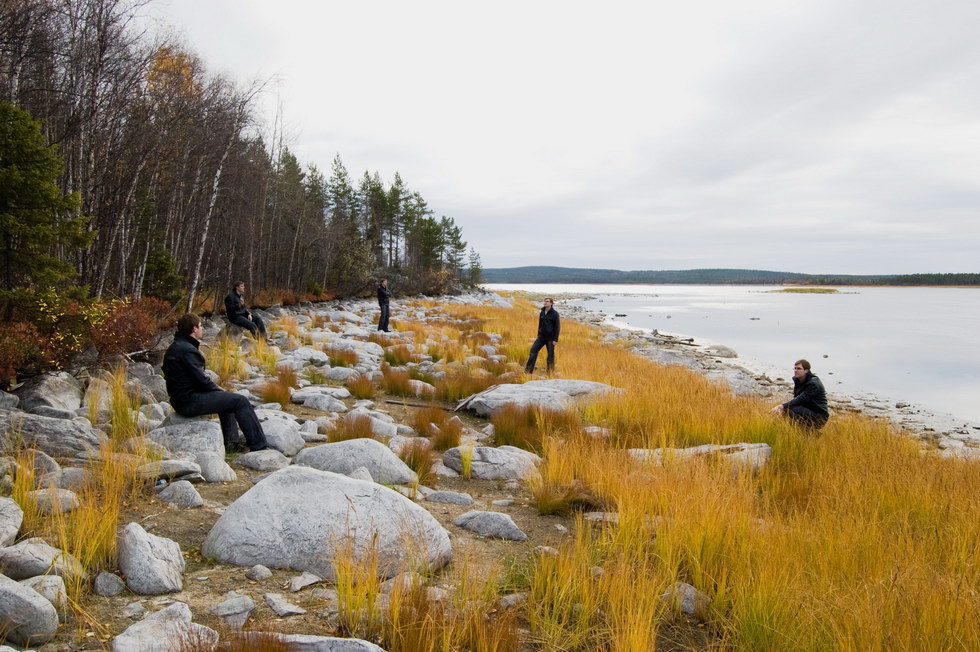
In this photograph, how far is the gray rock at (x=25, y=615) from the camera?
2.25 meters

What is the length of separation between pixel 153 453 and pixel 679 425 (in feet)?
19.7

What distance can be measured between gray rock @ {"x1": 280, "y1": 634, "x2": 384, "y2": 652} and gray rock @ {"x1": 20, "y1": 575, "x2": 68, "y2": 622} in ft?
3.59

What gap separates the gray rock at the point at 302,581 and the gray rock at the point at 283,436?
8.49ft

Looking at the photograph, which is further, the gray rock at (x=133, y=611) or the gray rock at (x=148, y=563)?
the gray rock at (x=148, y=563)

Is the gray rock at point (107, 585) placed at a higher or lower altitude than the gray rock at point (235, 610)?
higher

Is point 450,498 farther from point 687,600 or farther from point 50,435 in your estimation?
point 50,435

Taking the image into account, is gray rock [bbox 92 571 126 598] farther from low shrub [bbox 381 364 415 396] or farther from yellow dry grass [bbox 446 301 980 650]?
low shrub [bbox 381 364 415 396]

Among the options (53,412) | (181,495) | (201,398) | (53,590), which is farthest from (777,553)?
(53,412)

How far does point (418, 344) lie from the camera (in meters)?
15.0

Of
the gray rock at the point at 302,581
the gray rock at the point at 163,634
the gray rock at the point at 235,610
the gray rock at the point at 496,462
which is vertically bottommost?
the gray rock at the point at 496,462

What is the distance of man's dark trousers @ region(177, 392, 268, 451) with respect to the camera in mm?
5383

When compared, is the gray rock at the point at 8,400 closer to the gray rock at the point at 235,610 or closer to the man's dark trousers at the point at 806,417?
the gray rock at the point at 235,610

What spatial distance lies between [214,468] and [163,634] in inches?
100

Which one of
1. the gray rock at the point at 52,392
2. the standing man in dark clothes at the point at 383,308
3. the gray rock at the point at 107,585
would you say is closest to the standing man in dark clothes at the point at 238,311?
the standing man in dark clothes at the point at 383,308
